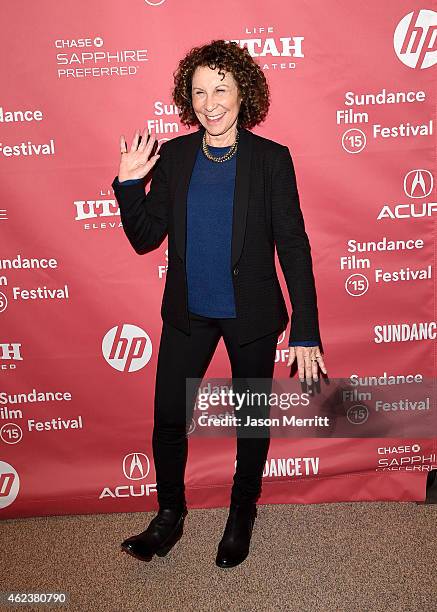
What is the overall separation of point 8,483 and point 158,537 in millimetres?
828

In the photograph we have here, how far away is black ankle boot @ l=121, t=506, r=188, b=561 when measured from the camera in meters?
2.37

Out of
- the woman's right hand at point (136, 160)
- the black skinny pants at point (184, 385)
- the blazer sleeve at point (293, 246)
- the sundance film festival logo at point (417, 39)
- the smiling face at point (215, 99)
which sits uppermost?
the sundance film festival logo at point (417, 39)

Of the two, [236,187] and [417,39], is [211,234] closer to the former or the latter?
[236,187]

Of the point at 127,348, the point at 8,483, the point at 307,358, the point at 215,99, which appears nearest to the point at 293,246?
the point at 307,358

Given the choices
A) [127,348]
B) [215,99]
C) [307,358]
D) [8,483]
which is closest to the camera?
[215,99]

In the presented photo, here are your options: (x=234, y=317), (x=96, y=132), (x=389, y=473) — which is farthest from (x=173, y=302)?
(x=389, y=473)

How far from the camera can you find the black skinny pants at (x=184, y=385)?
229 centimetres

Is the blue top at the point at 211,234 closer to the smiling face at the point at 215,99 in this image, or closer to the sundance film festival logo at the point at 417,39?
Result: the smiling face at the point at 215,99

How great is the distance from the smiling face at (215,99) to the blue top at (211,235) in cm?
9

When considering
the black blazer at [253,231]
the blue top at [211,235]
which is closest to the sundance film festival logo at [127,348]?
the black blazer at [253,231]

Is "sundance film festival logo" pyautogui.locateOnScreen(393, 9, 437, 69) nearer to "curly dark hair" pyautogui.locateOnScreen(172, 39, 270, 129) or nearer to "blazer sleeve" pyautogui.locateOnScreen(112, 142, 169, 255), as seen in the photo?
"curly dark hair" pyautogui.locateOnScreen(172, 39, 270, 129)

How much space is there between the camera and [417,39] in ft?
8.06

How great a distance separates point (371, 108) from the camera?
2514 mm

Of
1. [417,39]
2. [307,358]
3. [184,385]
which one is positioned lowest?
[184,385]
